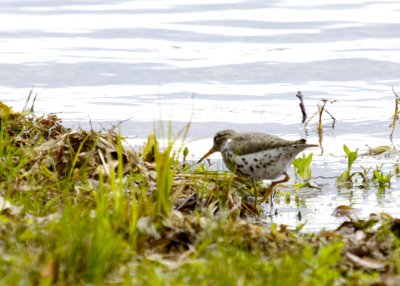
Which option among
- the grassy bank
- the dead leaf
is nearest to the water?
the grassy bank

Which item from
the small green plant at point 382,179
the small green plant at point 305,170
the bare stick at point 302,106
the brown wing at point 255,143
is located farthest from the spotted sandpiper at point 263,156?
the bare stick at point 302,106

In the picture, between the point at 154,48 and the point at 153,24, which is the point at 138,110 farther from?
the point at 153,24

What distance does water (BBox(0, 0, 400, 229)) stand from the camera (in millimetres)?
12383

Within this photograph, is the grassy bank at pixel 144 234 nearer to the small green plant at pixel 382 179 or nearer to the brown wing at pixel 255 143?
the brown wing at pixel 255 143

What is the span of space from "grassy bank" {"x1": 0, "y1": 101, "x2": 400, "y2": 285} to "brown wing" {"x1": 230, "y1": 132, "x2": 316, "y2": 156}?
0.52m

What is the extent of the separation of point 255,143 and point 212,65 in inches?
222

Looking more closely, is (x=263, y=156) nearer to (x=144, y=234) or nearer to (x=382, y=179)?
(x=382, y=179)

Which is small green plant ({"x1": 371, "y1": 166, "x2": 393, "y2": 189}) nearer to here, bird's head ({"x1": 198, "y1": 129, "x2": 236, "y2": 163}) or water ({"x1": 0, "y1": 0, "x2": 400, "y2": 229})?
water ({"x1": 0, "y1": 0, "x2": 400, "y2": 229})

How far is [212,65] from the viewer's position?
1477 cm

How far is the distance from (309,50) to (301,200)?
6488 mm

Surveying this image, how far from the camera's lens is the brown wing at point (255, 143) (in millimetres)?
9125

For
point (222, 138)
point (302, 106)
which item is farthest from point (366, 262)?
point (302, 106)

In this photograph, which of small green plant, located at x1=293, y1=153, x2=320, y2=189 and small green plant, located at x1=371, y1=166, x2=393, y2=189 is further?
small green plant, located at x1=293, y1=153, x2=320, y2=189

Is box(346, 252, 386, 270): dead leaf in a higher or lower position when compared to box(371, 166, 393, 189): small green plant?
lower
